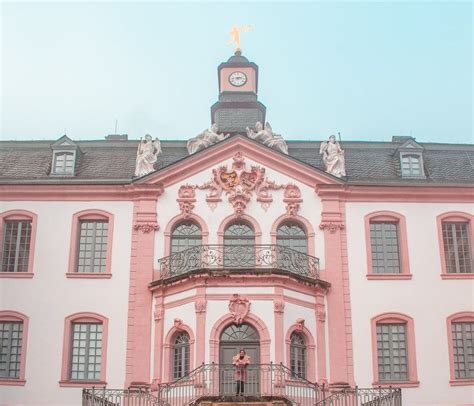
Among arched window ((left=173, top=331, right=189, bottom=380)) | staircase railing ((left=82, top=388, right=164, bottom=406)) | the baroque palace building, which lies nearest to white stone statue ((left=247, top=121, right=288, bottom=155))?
Answer: the baroque palace building

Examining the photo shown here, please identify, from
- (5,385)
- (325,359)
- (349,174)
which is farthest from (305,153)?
(5,385)

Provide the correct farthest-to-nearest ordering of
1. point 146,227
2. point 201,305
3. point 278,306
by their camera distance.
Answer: point 146,227 → point 201,305 → point 278,306

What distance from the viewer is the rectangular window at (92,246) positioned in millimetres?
30969

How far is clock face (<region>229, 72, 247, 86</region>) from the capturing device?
4028 centimetres

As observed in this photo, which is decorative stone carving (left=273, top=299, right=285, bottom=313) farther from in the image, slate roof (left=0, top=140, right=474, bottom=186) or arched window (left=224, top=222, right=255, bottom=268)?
slate roof (left=0, top=140, right=474, bottom=186)

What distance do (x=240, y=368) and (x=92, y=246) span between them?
885 cm

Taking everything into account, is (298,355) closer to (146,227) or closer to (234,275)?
(234,275)

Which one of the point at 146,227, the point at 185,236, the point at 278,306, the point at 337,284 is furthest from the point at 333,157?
the point at 146,227

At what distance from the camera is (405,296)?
3028 cm

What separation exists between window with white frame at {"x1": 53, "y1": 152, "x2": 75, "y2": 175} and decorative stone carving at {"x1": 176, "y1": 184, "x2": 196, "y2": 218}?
16.9 feet

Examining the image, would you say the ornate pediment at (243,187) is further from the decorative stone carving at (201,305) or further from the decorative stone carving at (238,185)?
the decorative stone carving at (201,305)

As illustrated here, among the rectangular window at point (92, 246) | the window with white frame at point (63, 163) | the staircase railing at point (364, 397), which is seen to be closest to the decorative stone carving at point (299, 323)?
the staircase railing at point (364, 397)

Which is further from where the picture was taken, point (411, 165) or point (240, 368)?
point (411, 165)

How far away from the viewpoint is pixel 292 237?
3120 cm
